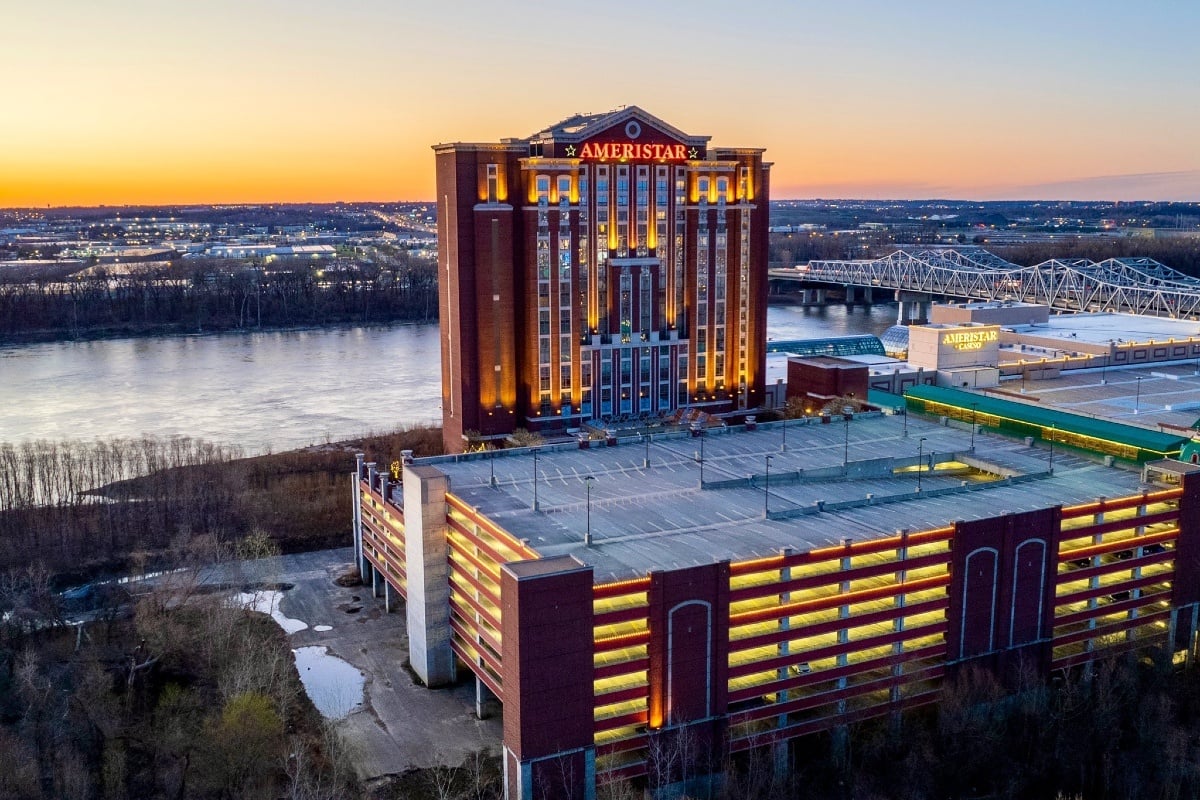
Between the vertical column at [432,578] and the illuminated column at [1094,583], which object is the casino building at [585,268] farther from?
the illuminated column at [1094,583]

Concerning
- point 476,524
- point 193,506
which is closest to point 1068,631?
point 476,524

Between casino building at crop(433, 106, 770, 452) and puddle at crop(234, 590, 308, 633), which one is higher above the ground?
casino building at crop(433, 106, 770, 452)

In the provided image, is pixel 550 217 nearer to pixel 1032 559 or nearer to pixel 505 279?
pixel 505 279

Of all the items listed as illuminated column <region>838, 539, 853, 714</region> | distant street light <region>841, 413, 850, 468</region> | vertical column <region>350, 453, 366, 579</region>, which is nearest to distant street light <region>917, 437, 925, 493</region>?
distant street light <region>841, 413, 850, 468</region>

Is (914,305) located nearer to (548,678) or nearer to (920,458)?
(920,458)

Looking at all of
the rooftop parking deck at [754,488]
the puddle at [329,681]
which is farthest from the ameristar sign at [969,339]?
the puddle at [329,681]

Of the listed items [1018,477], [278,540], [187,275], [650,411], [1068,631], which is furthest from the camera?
[187,275]

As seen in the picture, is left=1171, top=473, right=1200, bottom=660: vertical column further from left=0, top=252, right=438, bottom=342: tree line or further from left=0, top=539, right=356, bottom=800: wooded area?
left=0, top=252, right=438, bottom=342: tree line
